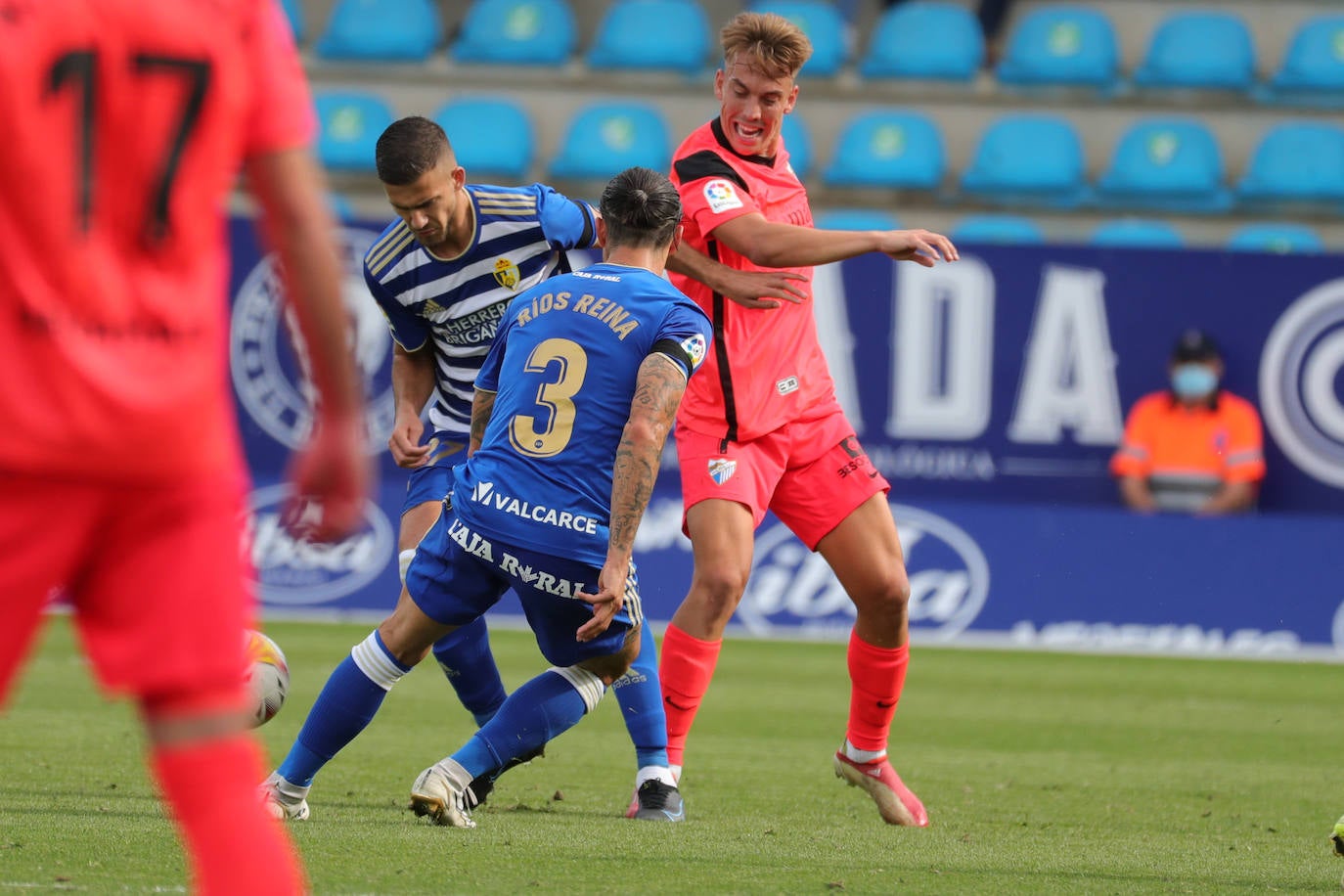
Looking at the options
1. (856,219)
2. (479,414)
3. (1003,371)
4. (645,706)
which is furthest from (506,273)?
(856,219)

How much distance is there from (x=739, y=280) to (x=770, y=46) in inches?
28.0

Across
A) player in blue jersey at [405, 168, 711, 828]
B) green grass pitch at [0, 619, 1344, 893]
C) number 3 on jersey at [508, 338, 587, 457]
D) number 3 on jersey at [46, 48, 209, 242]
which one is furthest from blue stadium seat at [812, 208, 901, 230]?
number 3 on jersey at [46, 48, 209, 242]

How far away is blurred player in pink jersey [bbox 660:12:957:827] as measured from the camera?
5.26 metres

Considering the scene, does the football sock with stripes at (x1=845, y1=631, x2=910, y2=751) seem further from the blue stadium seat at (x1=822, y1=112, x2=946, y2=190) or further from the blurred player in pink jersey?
the blue stadium seat at (x1=822, y1=112, x2=946, y2=190)

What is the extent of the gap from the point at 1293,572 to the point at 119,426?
10071 millimetres

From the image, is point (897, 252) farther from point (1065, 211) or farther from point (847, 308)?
point (1065, 211)

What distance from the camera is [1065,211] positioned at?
15.3 m

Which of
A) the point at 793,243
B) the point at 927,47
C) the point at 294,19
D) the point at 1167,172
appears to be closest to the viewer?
the point at 793,243

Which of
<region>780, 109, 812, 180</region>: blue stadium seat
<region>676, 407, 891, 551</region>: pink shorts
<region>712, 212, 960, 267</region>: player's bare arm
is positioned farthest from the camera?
<region>780, 109, 812, 180</region>: blue stadium seat

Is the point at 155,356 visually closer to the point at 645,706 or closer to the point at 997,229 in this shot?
the point at 645,706

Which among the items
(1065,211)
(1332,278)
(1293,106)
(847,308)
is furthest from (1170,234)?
(847,308)

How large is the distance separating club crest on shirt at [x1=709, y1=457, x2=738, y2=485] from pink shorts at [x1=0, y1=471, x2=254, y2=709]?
307 centimetres

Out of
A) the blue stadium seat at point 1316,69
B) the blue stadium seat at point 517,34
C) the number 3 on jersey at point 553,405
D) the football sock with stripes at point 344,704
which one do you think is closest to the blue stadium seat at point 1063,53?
the blue stadium seat at point 1316,69

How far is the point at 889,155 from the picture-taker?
15.2 metres
